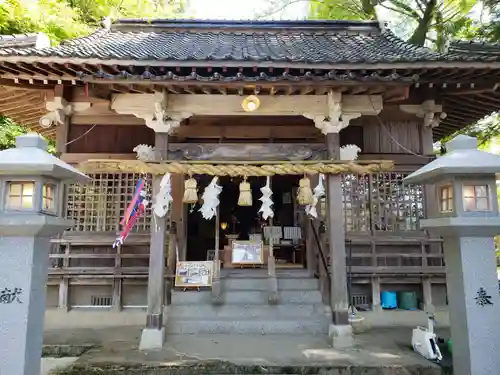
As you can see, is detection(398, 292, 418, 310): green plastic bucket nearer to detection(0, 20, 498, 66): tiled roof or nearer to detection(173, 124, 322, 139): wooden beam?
detection(173, 124, 322, 139): wooden beam

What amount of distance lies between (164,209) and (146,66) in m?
2.46

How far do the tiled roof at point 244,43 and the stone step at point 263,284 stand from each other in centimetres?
455

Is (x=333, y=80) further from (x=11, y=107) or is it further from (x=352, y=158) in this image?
(x=11, y=107)

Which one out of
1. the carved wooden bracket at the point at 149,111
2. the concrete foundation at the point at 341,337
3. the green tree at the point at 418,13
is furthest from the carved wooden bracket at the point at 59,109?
the green tree at the point at 418,13

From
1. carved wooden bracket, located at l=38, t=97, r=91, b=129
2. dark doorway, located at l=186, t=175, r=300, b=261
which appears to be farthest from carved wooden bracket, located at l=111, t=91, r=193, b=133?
dark doorway, located at l=186, t=175, r=300, b=261

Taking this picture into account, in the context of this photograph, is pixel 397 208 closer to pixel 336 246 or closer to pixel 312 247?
pixel 312 247

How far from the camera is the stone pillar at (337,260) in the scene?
5938 mm

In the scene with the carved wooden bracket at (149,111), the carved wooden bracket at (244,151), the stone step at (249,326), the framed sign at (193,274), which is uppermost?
the carved wooden bracket at (149,111)

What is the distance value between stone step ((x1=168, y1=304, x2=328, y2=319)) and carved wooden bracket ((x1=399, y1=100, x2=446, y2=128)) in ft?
15.2

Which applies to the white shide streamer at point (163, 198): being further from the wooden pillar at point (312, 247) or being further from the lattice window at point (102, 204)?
the wooden pillar at point (312, 247)

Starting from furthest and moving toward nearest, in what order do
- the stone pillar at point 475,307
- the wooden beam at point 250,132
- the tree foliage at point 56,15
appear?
the tree foliage at point 56,15 < the wooden beam at point 250,132 < the stone pillar at point 475,307

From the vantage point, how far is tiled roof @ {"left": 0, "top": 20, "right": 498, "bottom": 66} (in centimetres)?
585

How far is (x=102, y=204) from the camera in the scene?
775cm

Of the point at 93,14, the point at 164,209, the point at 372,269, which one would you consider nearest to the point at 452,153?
the point at 372,269
